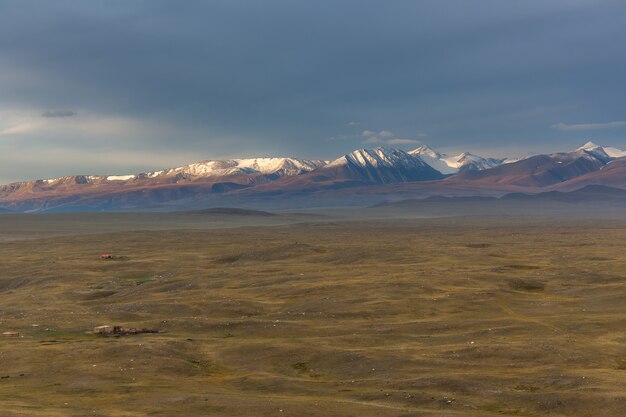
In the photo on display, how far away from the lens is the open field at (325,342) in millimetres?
53938

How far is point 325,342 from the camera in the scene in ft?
262

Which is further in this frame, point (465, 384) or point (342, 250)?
point (342, 250)

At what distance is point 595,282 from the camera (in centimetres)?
12631

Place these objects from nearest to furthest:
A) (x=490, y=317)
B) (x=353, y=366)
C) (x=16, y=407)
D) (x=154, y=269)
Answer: (x=16, y=407)
(x=353, y=366)
(x=490, y=317)
(x=154, y=269)

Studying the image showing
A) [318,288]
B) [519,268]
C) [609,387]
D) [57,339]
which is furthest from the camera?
[519,268]

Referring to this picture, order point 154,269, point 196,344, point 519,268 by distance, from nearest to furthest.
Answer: point 196,344 → point 519,268 → point 154,269

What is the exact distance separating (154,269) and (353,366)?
357 feet

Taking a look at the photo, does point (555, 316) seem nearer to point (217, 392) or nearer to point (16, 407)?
point (217, 392)

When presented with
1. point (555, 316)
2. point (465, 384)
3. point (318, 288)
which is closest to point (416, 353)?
point (465, 384)

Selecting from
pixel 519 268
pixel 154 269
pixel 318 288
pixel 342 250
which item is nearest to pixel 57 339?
pixel 318 288

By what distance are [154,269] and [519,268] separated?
78.5 meters

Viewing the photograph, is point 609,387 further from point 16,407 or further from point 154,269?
point 154,269

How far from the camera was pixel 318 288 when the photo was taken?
4835 inches

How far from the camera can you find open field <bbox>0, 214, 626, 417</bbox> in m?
53.9
